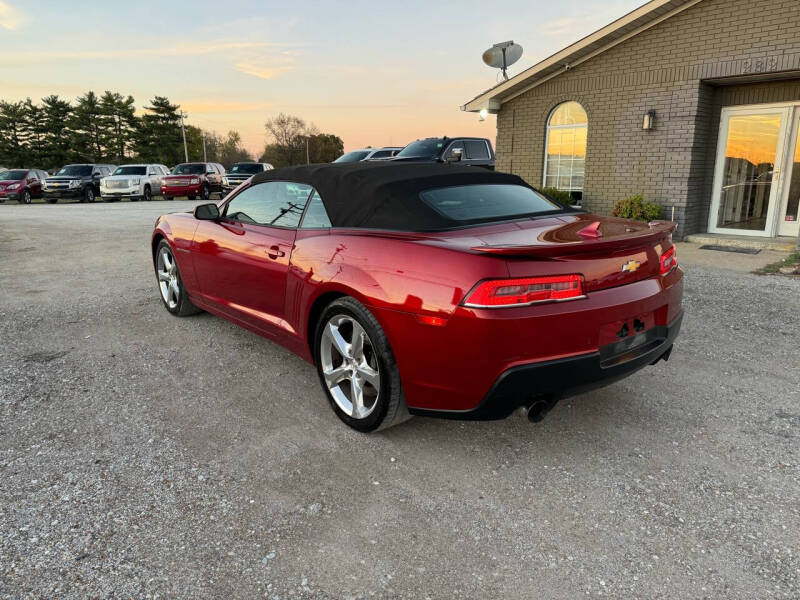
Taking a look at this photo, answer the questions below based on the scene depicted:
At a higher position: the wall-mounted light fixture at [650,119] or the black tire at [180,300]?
the wall-mounted light fixture at [650,119]

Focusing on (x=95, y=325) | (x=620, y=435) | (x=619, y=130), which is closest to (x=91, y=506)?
(x=620, y=435)

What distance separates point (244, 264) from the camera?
410 centimetres

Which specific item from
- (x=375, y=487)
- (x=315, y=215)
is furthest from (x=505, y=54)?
(x=375, y=487)

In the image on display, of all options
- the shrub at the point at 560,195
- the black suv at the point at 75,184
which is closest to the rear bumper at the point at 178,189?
the black suv at the point at 75,184

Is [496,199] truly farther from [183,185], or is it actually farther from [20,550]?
[183,185]

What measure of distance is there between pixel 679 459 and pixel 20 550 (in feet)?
10.0

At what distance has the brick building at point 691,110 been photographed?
9.70 meters

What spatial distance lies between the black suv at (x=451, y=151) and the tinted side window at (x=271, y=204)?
9667 millimetres

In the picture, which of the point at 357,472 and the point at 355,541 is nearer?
the point at 355,541

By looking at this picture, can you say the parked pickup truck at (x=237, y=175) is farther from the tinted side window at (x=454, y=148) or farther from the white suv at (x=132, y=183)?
the tinted side window at (x=454, y=148)

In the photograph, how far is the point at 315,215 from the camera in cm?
358

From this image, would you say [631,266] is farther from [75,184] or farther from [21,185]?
[21,185]

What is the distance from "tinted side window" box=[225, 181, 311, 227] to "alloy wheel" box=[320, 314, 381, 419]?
86 centimetres

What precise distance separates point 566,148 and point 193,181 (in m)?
19.6
